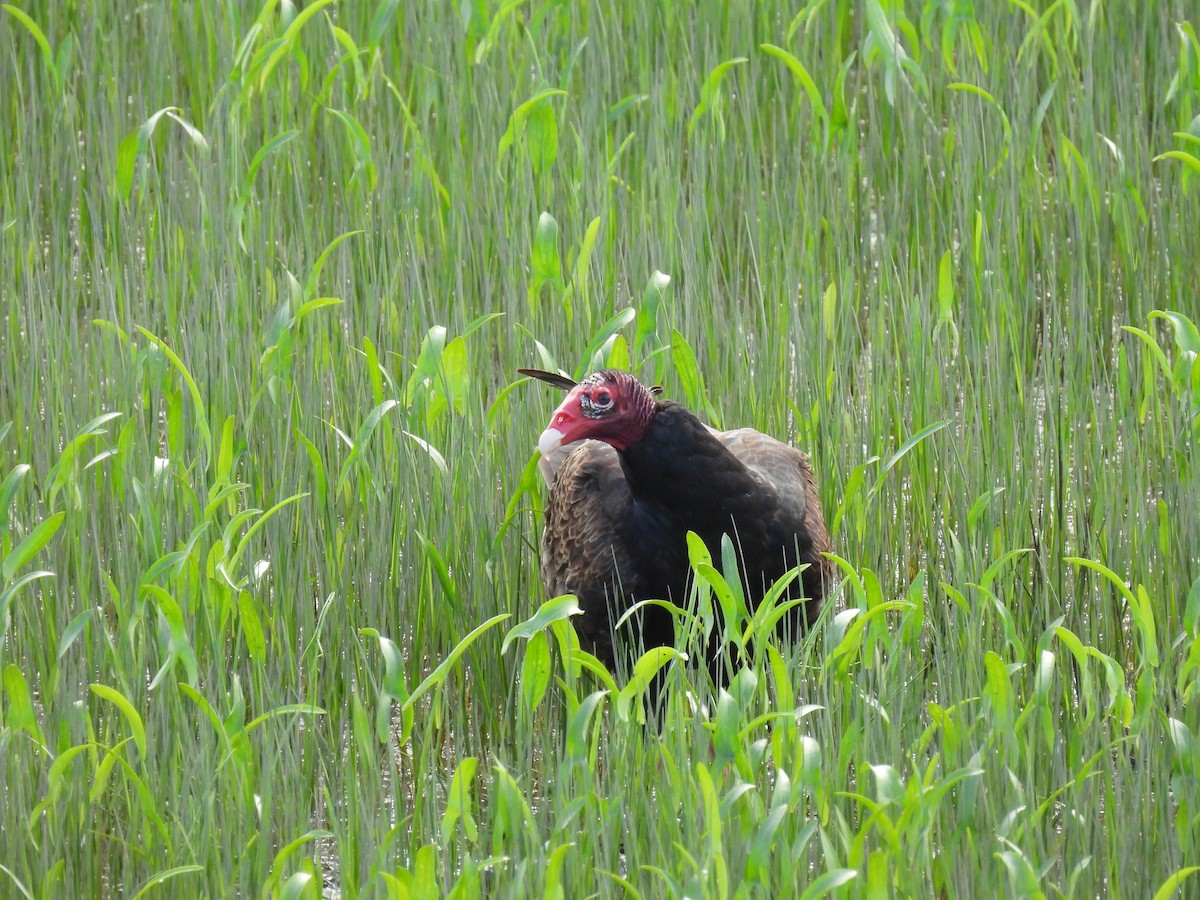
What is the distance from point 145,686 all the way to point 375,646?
1.33 ft

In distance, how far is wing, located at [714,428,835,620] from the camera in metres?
2.63

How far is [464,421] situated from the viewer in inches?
112

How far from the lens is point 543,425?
3.09 meters

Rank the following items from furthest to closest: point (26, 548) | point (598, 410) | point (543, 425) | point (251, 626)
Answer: point (543, 425)
point (598, 410)
point (251, 626)
point (26, 548)

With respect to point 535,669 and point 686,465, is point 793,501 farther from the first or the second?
point 535,669

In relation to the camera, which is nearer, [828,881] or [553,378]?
[828,881]

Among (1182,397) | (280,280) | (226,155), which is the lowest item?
(1182,397)

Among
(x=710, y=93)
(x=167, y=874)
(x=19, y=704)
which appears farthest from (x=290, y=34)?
(x=167, y=874)

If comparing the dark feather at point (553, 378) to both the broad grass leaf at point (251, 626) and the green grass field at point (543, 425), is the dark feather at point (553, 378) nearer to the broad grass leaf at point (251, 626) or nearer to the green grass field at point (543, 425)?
the green grass field at point (543, 425)

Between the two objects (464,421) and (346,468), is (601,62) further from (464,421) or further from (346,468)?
(346,468)

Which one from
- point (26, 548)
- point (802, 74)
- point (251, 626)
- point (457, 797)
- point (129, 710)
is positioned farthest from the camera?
point (802, 74)

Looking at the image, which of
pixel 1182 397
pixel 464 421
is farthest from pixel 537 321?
pixel 1182 397

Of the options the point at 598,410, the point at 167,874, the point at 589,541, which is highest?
the point at 598,410

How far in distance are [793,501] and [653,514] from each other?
258mm
